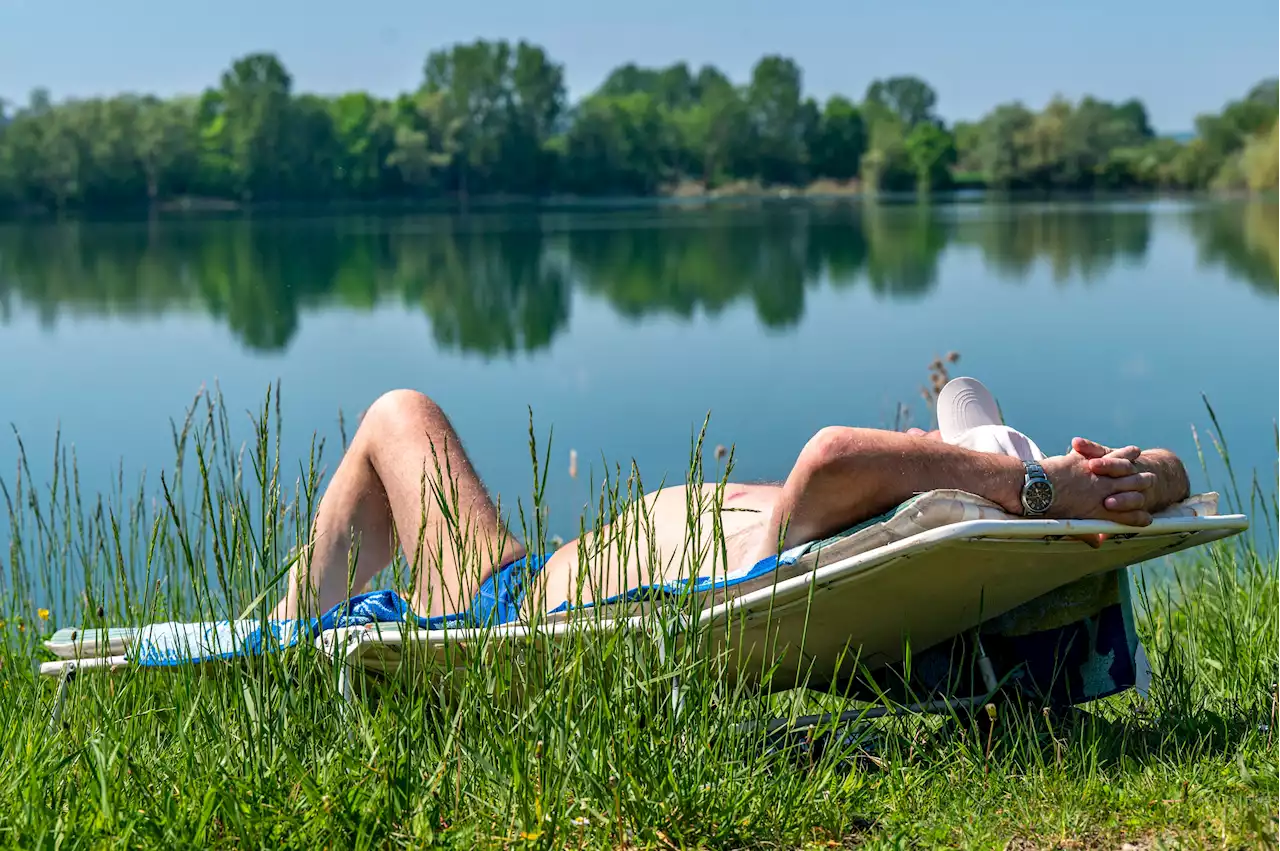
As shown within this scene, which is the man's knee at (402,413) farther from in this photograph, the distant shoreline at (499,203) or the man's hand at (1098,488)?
the distant shoreline at (499,203)

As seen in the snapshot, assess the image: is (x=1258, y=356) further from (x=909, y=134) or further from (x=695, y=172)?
(x=909, y=134)

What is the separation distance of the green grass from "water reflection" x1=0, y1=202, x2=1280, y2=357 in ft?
51.4

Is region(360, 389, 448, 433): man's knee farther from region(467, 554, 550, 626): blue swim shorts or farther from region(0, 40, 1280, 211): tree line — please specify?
region(0, 40, 1280, 211): tree line

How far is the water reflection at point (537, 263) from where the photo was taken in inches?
841

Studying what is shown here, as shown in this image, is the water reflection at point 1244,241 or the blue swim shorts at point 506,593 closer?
the blue swim shorts at point 506,593

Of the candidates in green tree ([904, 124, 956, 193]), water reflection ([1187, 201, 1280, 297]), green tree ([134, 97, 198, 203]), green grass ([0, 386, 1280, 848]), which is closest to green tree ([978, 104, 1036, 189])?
green tree ([904, 124, 956, 193])

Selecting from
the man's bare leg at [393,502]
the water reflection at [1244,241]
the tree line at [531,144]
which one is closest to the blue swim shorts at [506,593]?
the man's bare leg at [393,502]

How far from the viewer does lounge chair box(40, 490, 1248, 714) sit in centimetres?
207

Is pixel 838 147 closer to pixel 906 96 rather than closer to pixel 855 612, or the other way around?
pixel 906 96

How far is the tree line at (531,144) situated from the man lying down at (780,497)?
1605 inches

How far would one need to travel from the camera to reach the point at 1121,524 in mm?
2172

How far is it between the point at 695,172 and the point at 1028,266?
4895 centimetres

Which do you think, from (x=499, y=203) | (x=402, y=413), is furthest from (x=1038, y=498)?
(x=499, y=203)

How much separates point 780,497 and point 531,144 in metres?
61.6
